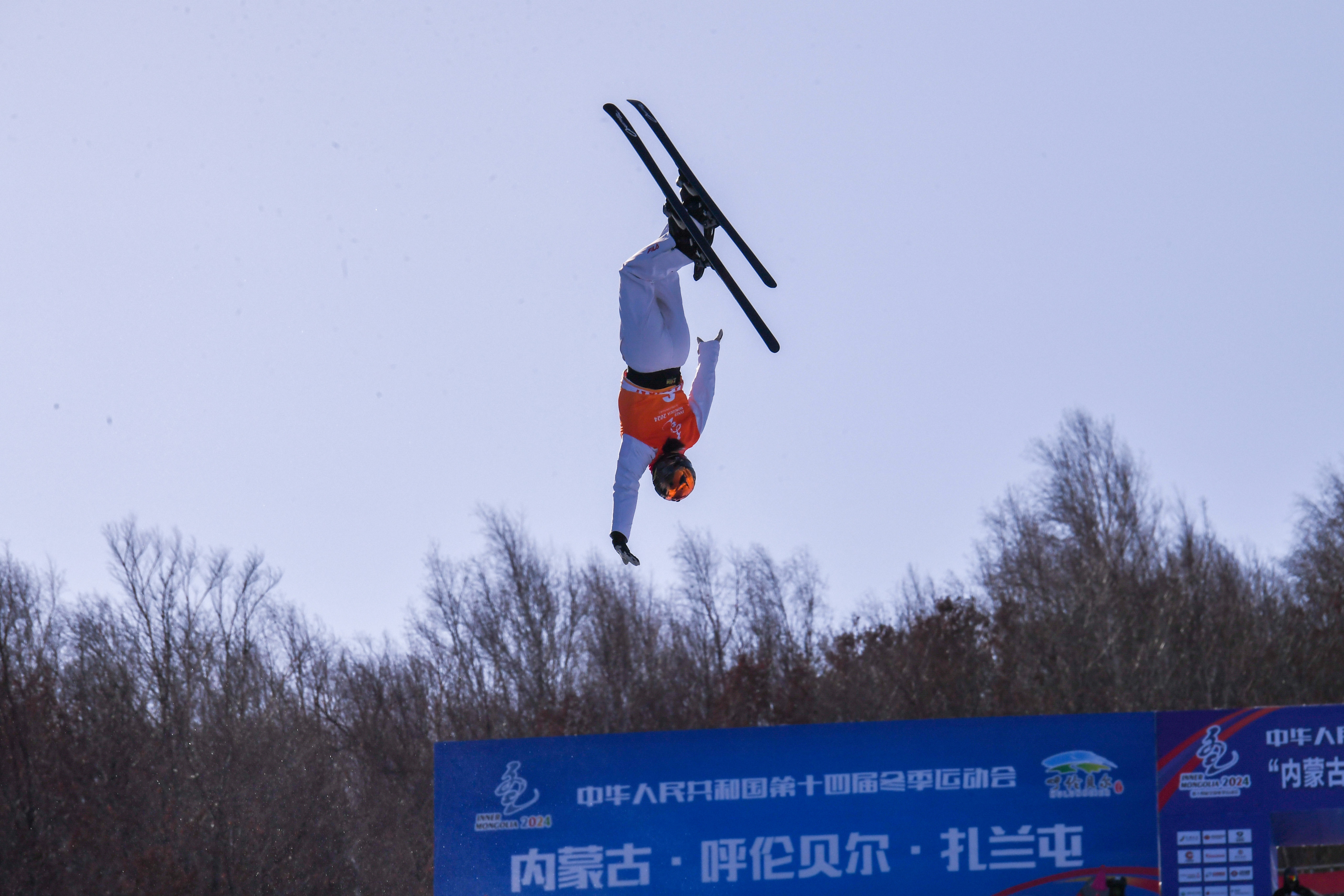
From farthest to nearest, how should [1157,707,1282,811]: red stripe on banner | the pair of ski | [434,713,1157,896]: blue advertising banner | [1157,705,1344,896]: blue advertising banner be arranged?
[434,713,1157,896]: blue advertising banner, [1157,707,1282,811]: red stripe on banner, [1157,705,1344,896]: blue advertising banner, the pair of ski

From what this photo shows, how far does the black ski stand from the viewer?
21.0 ft

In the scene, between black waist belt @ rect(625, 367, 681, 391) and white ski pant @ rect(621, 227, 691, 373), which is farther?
black waist belt @ rect(625, 367, 681, 391)

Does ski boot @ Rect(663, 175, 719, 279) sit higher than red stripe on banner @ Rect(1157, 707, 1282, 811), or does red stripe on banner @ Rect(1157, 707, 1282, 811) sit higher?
ski boot @ Rect(663, 175, 719, 279)

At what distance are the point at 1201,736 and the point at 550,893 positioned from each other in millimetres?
5817

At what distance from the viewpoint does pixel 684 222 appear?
6.41 m

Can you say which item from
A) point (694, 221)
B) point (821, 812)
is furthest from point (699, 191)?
point (821, 812)

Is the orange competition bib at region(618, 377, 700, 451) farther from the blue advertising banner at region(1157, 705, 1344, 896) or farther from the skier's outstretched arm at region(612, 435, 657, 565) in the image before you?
the blue advertising banner at region(1157, 705, 1344, 896)

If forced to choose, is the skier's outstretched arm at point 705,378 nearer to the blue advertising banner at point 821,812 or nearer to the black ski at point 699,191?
the black ski at point 699,191

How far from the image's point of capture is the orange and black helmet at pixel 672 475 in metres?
6.98

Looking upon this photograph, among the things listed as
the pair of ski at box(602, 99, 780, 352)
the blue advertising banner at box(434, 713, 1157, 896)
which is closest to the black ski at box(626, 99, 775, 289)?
the pair of ski at box(602, 99, 780, 352)

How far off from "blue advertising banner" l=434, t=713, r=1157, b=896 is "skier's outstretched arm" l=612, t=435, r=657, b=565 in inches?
241

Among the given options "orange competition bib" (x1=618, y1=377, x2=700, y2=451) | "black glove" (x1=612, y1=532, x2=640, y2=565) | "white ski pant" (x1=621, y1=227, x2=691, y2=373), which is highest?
"white ski pant" (x1=621, y1=227, x2=691, y2=373)

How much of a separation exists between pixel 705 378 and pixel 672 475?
63 cm

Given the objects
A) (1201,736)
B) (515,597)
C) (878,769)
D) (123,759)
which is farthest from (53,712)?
(1201,736)
